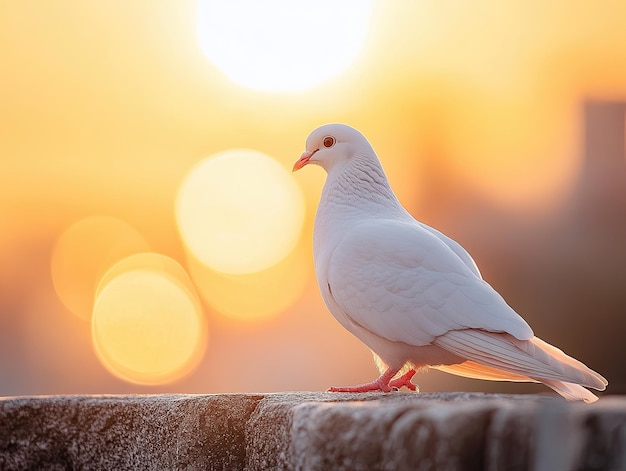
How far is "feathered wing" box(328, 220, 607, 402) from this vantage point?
5645mm

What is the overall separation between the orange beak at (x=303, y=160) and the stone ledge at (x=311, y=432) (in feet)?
10.5

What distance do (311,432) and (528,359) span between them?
2678mm

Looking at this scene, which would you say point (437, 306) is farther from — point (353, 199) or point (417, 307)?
point (353, 199)

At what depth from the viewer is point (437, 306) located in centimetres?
601

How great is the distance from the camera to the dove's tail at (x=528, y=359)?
17.8 feet

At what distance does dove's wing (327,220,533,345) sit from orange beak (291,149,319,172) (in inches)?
59.8

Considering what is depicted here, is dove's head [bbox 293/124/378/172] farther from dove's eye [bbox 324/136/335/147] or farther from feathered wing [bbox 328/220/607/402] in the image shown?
feathered wing [bbox 328/220/607/402]

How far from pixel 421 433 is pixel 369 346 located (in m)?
3.78

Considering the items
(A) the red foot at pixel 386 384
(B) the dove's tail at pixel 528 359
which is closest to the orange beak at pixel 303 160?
(A) the red foot at pixel 386 384

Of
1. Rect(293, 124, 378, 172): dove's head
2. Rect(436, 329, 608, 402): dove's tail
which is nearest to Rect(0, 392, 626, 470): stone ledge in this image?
Rect(436, 329, 608, 402): dove's tail

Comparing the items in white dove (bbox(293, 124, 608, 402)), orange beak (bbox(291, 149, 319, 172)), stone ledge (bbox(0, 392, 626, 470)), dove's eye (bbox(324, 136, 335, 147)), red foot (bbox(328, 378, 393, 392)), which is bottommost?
stone ledge (bbox(0, 392, 626, 470))

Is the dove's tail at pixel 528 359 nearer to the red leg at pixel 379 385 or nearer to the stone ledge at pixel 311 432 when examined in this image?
the red leg at pixel 379 385

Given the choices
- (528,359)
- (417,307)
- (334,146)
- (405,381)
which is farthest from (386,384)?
(334,146)

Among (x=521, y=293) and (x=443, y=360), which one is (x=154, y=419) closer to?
(x=443, y=360)
